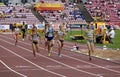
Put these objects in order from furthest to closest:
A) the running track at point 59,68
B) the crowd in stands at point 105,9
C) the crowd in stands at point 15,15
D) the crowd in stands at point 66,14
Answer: the crowd in stands at point 105,9
the crowd in stands at point 66,14
the crowd in stands at point 15,15
the running track at point 59,68

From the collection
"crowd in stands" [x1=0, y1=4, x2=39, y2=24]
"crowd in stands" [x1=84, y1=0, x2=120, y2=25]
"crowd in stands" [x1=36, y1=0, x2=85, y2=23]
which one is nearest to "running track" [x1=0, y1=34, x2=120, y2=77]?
"crowd in stands" [x1=0, y1=4, x2=39, y2=24]

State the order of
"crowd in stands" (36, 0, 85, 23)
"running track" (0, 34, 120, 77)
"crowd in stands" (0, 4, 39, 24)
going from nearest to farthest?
"running track" (0, 34, 120, 77) < "crowd in stands" (0, 4, 39, 24) < "crowd in stands" (36, 0, 85, 23)

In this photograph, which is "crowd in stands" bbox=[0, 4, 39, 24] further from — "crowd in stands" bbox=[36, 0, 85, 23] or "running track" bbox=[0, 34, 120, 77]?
"running track" bbox=[0, 34, 120, 77]

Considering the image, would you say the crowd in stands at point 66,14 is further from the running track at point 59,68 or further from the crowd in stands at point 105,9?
the running track at point 59,68

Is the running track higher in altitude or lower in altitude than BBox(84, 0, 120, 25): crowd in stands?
higher

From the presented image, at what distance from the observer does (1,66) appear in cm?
1806

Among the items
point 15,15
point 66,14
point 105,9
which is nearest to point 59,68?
point 15,15

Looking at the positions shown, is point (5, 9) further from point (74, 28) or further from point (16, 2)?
point (74, 28)

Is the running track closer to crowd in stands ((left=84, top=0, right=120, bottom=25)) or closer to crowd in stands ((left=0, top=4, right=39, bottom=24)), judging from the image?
crowd in stands ((left=0, top=4, right=39, bottom=24))

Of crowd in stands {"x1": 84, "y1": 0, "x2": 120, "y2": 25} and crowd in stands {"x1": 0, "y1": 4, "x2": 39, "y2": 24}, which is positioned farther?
crowd in stands {"x1": 84, "y1": 0, "x2": 120, "y2": 25}

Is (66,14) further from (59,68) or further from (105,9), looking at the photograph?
(59,68)

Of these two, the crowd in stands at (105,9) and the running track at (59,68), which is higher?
the running track at (59,68)

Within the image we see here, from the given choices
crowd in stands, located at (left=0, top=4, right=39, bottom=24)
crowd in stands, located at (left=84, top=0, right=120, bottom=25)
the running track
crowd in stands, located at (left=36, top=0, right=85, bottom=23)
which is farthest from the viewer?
crowd in stands, located at (left=84, top=0, right=120, bottom=25)

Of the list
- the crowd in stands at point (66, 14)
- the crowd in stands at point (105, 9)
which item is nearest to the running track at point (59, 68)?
the crowd in stands at point (66, 14)
